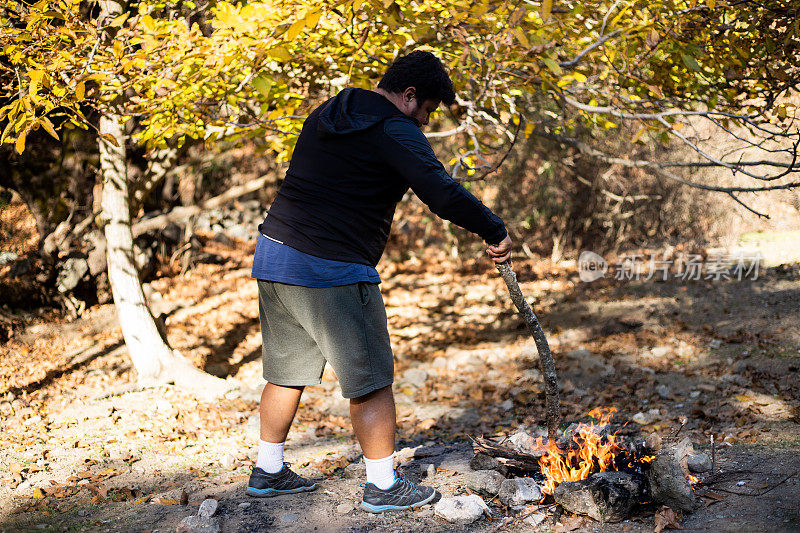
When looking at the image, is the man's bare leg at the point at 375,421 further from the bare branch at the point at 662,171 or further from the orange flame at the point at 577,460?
the bare branch at the point at 662,171

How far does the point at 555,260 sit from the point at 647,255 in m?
1.48

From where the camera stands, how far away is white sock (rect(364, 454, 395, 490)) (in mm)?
2953

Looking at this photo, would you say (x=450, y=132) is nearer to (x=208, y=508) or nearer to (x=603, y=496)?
(x=603, y=496)

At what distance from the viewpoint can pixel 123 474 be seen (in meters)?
3.88

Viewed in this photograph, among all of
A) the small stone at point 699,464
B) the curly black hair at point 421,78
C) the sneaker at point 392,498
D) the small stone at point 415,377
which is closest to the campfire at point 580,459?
the small stone at point 699,464

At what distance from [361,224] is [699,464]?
2.16 m

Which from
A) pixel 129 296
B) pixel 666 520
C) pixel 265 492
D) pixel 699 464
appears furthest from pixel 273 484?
pixel 129 296

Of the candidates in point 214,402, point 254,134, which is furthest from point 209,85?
point 214,402

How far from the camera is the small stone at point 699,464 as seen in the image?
333 centimetres

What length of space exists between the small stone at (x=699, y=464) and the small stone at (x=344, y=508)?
176cm

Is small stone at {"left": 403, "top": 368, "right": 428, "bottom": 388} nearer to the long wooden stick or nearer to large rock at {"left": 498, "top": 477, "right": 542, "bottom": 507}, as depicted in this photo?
the long wooden stick

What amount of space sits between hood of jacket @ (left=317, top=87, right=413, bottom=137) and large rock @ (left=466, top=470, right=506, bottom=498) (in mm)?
1819

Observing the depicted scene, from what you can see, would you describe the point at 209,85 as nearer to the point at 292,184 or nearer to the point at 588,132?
the point at 292,184

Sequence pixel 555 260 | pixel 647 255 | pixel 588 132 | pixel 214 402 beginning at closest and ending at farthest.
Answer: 1. pixel 214 402
2. pixel 588 132
3. pixel 647 255
4. pixel 555 260
